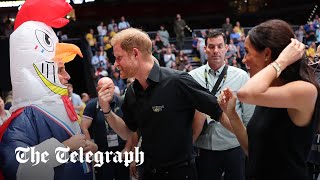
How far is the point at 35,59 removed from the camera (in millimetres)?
3156

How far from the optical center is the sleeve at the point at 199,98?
3.05m

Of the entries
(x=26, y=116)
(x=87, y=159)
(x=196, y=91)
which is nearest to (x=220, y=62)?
(x=196, y=91)

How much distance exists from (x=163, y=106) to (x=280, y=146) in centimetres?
89

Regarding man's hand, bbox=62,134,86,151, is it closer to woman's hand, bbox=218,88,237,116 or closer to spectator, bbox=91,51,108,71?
woman's hand, bbox=218,88,237,116

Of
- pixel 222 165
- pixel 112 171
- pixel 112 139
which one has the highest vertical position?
pixel 222 165

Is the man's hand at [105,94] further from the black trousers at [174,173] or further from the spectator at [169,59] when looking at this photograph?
the spectator at [169,59]

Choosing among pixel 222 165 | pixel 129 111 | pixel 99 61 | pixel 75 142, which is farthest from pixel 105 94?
pixel 99 61

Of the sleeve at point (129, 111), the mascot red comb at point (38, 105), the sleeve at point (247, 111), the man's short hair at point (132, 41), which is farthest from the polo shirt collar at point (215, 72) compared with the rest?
the mascot red comb at point (38, 105)

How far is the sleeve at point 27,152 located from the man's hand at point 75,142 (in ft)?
0.23

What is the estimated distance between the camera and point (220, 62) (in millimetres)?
4508

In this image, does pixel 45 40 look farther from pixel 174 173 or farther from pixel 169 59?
pixel 169 59

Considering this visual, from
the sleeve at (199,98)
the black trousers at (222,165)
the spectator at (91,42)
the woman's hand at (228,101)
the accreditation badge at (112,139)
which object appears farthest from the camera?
the spectator at (91,42)

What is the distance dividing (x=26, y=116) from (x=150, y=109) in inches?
31.2

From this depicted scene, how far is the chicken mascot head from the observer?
3.12 metres
